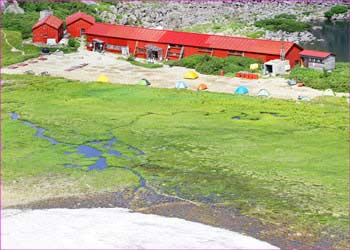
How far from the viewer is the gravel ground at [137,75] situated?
66.6 meters

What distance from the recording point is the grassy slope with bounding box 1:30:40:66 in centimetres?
8019

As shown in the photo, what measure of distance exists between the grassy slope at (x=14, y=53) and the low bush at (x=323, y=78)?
33106 mm

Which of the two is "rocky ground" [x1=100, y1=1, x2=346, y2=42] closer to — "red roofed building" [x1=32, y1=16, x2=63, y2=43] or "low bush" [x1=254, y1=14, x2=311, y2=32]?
"low bush" [x1=254, y1=14, x2=311, y2=32]

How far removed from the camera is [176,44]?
8481cm

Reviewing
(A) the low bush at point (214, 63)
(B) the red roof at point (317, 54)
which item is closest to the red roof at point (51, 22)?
(A) the low bush at point (214, 63)

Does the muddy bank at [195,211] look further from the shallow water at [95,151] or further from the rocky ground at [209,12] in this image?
the rocky ground at [209,12]

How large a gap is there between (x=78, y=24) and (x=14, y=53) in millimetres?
14213

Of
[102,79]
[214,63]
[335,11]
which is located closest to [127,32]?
[214,63]

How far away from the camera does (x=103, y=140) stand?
48688 mm

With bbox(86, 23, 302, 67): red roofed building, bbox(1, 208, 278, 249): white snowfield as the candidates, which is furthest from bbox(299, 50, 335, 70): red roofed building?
bbox(1, 208, 278, 249): white snowfield

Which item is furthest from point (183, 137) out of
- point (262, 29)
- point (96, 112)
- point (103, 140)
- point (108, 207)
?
point (262, 29)

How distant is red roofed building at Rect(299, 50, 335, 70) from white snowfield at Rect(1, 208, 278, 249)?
46.7m

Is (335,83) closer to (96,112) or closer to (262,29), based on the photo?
(96,112)

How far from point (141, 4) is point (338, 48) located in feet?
149
